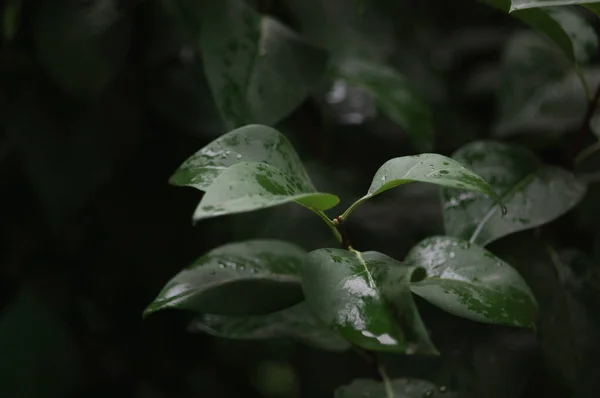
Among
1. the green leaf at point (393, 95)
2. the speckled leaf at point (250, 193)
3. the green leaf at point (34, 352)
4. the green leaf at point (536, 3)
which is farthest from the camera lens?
the green leaf at point (34, 352)

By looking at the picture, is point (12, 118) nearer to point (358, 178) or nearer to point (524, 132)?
point (358, 178)

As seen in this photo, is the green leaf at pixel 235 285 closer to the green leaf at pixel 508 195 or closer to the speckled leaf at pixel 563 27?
the green leaf at pixel 508 195

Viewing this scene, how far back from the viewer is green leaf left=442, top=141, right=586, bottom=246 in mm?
484

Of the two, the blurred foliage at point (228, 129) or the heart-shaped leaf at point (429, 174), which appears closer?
the heart-shaped leaf at point (429, 174)

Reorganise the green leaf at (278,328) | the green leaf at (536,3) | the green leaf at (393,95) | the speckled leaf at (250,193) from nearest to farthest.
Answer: the speckled leaf at (250,193), the green leaf at (536,3), the green leaf at (278,328), the green leaf at (393,95)

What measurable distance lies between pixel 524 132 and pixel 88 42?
0.58 metres

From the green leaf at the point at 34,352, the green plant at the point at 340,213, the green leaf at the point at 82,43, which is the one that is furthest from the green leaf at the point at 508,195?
the green leaf at the point at 34,352

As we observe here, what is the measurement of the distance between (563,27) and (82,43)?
21.8 inches

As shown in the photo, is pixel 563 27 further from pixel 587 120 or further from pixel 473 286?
pixel 473 286

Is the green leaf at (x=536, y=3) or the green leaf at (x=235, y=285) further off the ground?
the green leaf at (x=536, y=3)

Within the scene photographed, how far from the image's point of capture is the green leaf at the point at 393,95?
691 millimetres

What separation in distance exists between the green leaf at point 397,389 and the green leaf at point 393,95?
0.87ft

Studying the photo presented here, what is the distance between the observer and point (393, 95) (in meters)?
0.72

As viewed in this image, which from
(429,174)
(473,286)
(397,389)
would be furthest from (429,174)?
(397,389)
